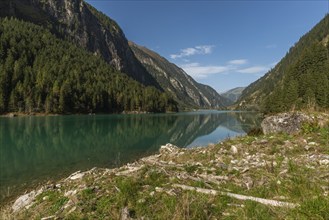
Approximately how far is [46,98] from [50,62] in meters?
50.1

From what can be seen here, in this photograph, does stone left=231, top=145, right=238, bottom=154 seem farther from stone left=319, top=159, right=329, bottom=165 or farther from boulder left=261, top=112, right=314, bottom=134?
boulder left=261, top=112, right=314, bottom=134

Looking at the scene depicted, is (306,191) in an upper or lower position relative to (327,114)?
lower

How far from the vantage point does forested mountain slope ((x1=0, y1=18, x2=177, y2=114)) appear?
427 feet

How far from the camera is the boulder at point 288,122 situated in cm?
2119

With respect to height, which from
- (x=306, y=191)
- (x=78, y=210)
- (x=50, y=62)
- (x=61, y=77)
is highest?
(x=50, y=62)

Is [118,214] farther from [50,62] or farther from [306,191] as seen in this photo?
[50,62]

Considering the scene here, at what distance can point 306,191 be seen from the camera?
8023 millimetres

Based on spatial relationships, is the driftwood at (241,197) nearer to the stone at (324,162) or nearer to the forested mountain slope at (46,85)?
the stone at (324,162)

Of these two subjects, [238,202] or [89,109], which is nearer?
[238,202]

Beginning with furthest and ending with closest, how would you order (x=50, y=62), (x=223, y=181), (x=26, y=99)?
(x=50, y=62)
(x=26, y=99)
(x=223, y=181)

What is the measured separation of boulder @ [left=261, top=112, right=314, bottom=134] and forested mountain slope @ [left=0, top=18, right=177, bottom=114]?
415 feet

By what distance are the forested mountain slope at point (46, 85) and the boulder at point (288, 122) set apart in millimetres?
126435

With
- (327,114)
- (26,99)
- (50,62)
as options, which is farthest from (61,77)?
(327,114)

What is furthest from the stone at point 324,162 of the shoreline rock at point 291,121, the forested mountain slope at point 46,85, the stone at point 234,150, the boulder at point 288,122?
the forested mountain slope at point 46,85
